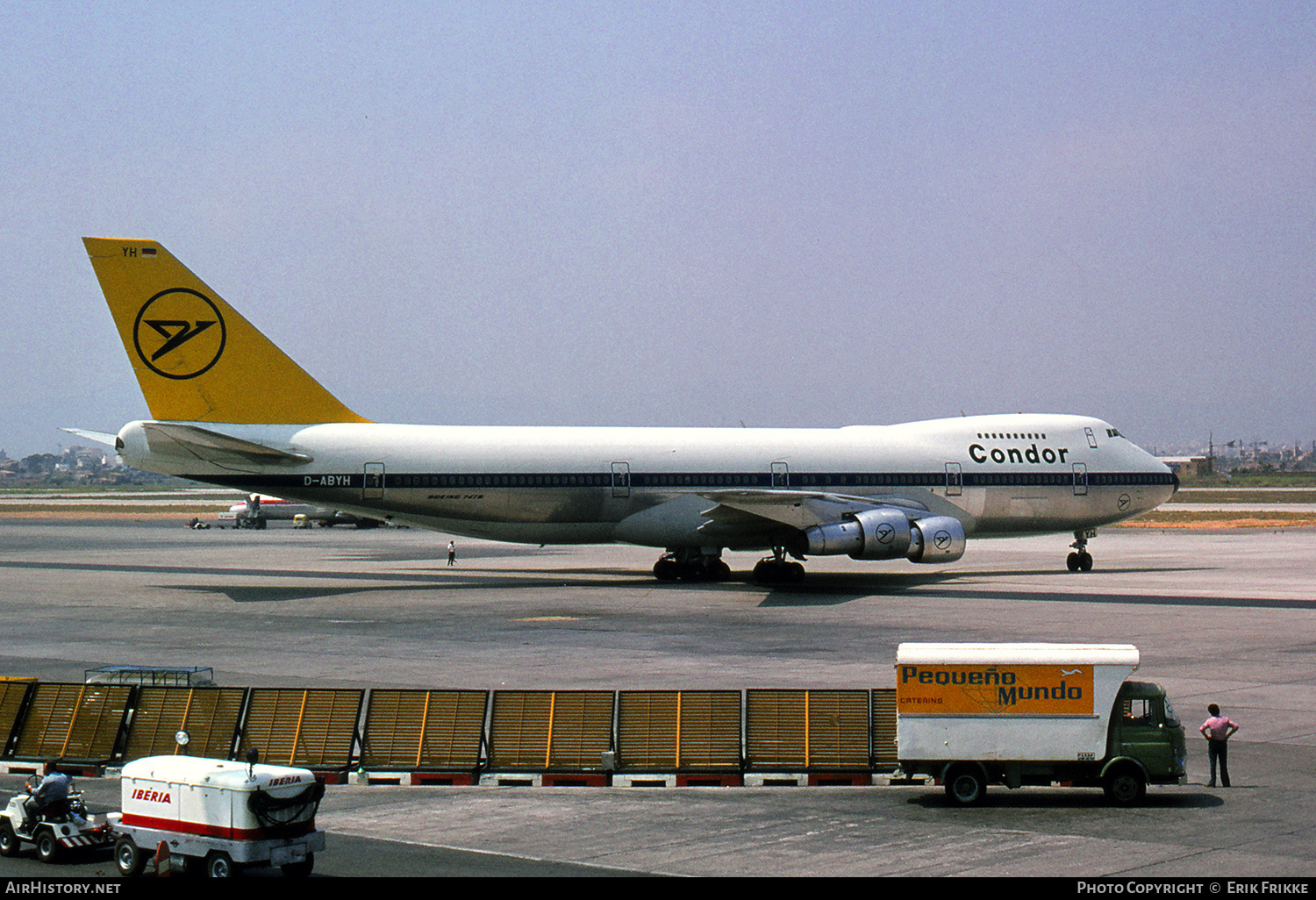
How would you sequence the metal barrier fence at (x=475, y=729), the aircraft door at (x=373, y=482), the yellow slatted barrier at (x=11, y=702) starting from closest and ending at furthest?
the metal barrier fence at (x=475, y=729)
the yellow slatted barrier at (x=11, y=702)
the aircraft door at (x=373, y=482)

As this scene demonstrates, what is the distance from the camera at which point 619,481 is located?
47125 mm

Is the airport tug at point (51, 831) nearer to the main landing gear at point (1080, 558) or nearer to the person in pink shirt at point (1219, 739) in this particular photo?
the person in pink shirt at point (1219, 739)

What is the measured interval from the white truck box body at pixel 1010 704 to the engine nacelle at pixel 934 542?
1041 inches

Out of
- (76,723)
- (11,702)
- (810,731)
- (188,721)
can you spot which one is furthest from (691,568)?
(76,723)

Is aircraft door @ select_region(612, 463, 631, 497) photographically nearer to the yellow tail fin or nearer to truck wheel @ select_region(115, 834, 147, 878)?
the yellow tail fin

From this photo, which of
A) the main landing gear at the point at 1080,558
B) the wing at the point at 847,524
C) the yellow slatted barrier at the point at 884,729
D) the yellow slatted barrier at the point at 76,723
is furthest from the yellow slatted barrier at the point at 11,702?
the main landing gear at the point at 1080,558

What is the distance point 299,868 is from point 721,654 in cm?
1704

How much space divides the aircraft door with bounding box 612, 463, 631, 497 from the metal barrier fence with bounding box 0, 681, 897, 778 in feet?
87.1

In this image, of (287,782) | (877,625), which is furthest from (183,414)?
(287,782)

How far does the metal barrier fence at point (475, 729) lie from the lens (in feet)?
63.5

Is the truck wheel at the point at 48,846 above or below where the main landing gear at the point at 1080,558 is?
below

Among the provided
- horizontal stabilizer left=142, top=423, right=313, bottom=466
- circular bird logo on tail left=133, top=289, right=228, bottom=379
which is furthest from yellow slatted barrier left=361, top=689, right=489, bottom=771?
circular bird logo on tail left=133, top=289, right=228, bottom=379
